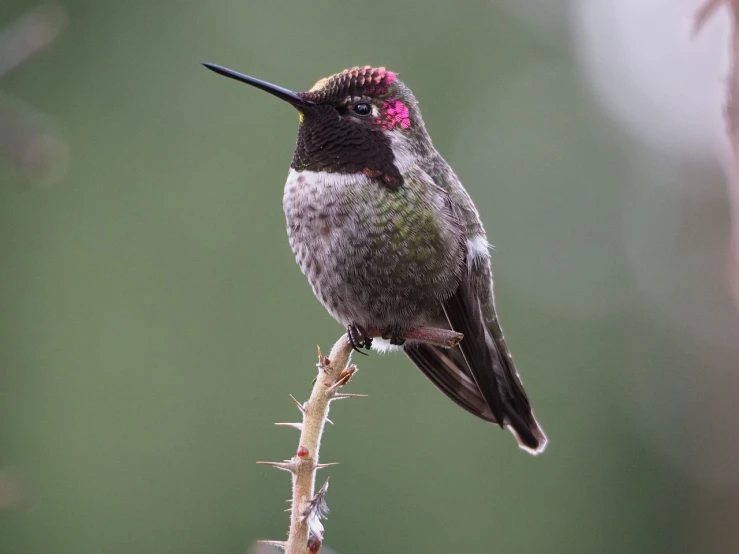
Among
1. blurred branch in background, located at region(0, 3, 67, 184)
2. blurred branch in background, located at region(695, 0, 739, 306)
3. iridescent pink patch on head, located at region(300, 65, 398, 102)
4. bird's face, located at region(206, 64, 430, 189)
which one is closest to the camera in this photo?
blurred branch in background, located at region(695, 0, 739, 306)

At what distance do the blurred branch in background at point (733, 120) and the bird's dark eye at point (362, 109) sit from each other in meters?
2.11

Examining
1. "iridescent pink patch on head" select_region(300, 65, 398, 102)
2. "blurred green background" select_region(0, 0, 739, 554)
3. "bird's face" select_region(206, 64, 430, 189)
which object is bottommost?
"blurred green background" select_region(0, 0, 739, 554)

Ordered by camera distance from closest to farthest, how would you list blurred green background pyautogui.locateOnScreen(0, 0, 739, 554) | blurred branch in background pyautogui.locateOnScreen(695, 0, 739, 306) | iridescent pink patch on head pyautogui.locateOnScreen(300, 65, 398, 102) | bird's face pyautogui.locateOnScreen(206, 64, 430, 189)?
blurred branch in background pyautogui.locateOnScreen(695, 0, 739, 306), bird's face pyautogui.locateOnScreen(206, 64, 430, 189), iridescent pink patch on head pyautogui.locateOnScreen(300, 65, 398, 102), blurred green background pyautogui.locateOnScreen(0, 0, 739, 554)

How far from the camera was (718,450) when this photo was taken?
1235cm

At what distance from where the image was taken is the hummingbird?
3016mm

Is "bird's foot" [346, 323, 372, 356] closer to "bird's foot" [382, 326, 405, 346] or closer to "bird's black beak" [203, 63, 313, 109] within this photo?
"bird's foot" [382, 326, 405, 346]

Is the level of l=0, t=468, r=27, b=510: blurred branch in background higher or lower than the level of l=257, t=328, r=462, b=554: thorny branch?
lower

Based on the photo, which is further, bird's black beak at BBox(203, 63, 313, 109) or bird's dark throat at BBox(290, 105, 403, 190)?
bird's dark throat at BBox(290, 105, 403, 190)

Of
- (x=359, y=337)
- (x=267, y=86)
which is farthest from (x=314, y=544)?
(x=267, y=86)

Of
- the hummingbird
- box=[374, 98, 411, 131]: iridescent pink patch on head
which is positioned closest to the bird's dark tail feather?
the hummingbird

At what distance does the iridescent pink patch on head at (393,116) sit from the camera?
330 cm

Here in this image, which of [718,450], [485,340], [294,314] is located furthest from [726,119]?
[718,450]

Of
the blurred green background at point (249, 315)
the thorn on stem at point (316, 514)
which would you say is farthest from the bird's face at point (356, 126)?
the blurred green background at point (249, 315)

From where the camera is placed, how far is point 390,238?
300 centimetres
